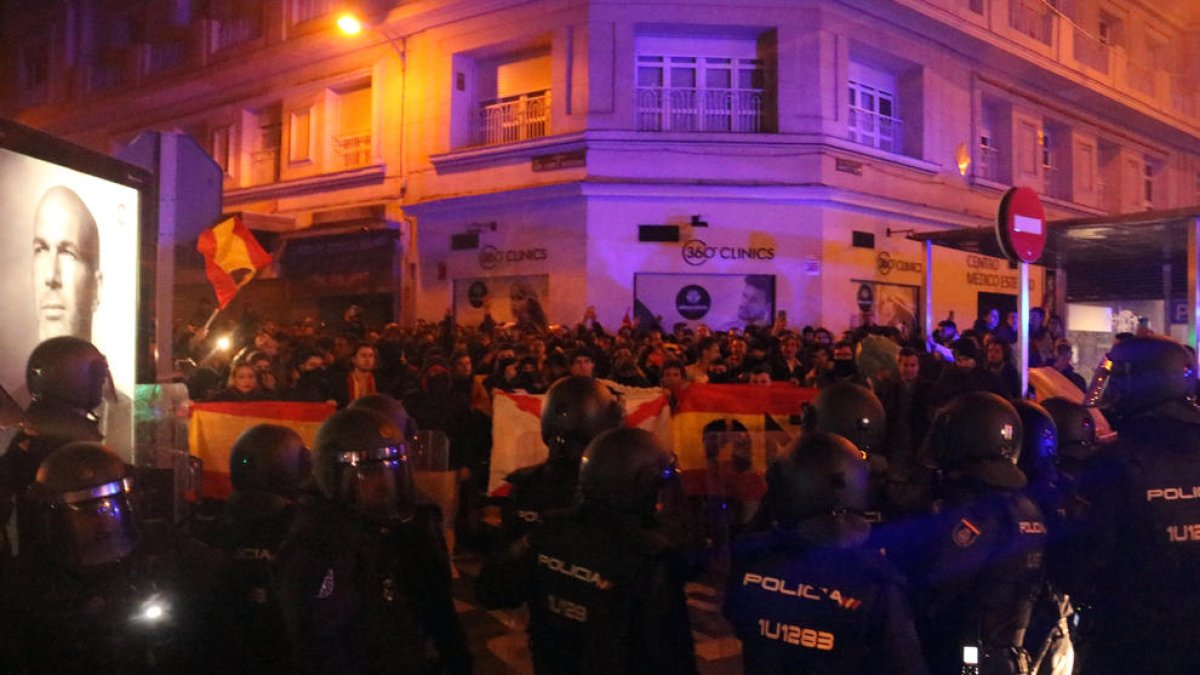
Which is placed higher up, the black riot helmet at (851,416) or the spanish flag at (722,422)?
the black riot helmet at (851,416)

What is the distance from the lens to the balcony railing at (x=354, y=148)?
73.2 ft

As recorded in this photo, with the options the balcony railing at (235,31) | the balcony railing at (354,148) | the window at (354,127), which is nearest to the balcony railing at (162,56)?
the balcony railing at (235,31)

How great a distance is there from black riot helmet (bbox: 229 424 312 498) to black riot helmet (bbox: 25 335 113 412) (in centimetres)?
90

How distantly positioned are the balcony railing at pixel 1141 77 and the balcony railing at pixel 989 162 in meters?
7.20

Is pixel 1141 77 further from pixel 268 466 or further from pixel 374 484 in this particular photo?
pixel 374 484

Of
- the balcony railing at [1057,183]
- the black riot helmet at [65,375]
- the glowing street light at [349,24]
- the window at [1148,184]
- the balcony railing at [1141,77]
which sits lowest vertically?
the black riot helmet at [65,375]

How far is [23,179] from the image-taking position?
17.4ft

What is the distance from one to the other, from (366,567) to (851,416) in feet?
8.71

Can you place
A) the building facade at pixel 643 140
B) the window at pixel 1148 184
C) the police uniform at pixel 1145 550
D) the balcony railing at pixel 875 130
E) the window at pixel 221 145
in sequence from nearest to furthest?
the police uniform at pixel 1145 550 < the building facade at pixel 643 140 < the balcony railing at pixel 875 130 < the window at pixel 221 145 < the window at pixel 1148 184

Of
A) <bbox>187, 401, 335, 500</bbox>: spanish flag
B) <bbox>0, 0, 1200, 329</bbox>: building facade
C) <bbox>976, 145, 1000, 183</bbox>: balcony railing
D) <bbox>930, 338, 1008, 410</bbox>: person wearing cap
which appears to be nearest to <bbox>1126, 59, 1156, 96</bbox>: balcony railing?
<bbox>0, 0, 1200, 329</bbox>: building facade

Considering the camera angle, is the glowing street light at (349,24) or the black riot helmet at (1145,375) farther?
the glowing street light at (349,24)

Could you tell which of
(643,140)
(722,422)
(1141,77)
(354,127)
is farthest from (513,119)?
(1141,77)

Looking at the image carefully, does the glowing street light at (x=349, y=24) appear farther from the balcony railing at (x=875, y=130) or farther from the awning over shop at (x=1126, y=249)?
the awning over shop at (x=1126, y=249)

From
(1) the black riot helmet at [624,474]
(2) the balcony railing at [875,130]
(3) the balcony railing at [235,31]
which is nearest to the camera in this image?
(1) the black riot helmet at [624,474]
